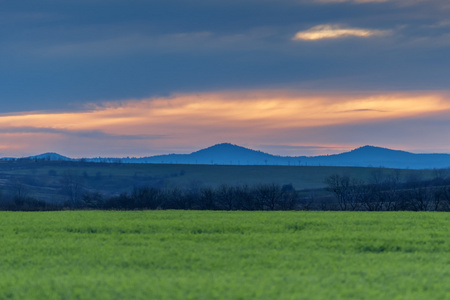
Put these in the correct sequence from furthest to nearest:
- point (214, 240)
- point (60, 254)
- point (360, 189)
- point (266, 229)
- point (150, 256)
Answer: point (360, 189) → point (266, 229) → point (214, 240) → point (60, 254) → point (150, 256)

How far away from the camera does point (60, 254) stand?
17250 mm

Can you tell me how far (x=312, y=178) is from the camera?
186 meters

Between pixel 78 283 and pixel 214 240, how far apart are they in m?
8.49

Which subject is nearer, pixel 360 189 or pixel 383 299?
pixel 383 299

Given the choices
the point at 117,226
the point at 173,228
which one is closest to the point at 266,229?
the point at 173,228

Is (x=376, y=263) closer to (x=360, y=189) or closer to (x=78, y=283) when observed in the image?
(x=78, y=283)

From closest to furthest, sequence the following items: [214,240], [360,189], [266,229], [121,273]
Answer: [121,273] → [214,240] → [266,229] → [360,189]

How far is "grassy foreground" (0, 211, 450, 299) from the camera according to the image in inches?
449

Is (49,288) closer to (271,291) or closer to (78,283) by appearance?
(78,283)

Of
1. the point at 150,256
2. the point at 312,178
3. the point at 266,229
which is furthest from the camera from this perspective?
the point at 312,178

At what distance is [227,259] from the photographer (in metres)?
15.4

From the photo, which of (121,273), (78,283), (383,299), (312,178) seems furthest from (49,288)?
(312,178)

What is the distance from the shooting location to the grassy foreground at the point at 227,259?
1141 centimetres

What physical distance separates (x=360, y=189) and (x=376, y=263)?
3325 inches
